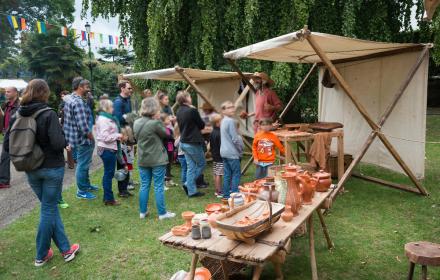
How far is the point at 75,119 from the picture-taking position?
5.33m

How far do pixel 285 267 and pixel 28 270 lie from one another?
2492 millimetres

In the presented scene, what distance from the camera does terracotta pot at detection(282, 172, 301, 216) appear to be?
2.87 m

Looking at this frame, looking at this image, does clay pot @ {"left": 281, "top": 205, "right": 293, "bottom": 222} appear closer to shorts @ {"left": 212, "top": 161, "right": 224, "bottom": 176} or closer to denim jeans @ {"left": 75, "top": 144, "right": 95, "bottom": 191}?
shorts @ {"left": 212, "top": 161, "right": 224, "bottom": 176}

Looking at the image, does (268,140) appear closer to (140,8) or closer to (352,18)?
(352,18)

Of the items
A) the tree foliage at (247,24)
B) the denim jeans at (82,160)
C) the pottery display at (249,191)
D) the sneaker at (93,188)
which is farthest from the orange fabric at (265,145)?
the tree foliage at (247,24)

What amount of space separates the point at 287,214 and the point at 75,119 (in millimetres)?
3757

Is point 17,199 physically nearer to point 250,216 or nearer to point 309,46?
point 250,216

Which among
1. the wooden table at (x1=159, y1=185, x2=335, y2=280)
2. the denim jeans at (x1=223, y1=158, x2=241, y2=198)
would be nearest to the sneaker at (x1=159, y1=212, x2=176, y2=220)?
the denim jeans at (x1=223, y1=158, x2=241, y2=198)

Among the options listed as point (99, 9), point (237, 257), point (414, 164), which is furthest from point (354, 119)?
point (99, 9)

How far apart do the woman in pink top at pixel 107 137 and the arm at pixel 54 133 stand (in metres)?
1.80

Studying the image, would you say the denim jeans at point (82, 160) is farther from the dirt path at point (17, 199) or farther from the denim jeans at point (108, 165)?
the dirt path at point (17, 199)

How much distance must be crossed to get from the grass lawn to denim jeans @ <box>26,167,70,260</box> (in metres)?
0.29

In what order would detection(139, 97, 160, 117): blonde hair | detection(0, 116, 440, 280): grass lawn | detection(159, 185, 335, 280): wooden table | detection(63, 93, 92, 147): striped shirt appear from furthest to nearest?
detection(63, 93, 92, 147): striped shirt → detection(139, 97, 160, 117): blonde hair → detection(0, 116, 440, 280): grass lawn → detection(159, 185, 335, 280): wooden table

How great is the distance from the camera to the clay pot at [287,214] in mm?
2721
